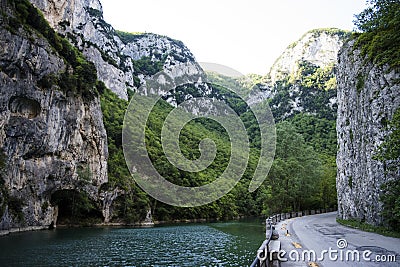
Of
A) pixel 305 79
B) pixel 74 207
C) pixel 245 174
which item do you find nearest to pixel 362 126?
pixel 74 207

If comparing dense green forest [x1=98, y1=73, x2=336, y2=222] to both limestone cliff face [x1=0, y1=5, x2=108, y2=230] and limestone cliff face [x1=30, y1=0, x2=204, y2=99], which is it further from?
limestone cliff face [x1=0, y1=5, x2=108, y2=230]

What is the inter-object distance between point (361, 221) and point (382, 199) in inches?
272

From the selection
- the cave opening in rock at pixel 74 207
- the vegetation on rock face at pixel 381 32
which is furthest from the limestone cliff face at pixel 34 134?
the vegetation on rock face at pixel 381 32

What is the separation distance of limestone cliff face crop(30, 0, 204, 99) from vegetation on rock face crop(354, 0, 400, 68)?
53529mm

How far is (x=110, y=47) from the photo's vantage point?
102 m

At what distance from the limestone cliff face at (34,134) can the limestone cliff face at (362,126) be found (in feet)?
95.9

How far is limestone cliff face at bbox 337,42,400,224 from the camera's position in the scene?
21.0m

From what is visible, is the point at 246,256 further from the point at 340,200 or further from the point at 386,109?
the point at 340,200

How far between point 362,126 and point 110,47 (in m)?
89.5

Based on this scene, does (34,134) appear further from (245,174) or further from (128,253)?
(245,174)

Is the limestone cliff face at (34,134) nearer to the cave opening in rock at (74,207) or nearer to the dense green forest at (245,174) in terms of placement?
the cave opening in rock at (74,207)

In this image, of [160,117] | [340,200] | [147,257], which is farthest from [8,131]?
[160,117]

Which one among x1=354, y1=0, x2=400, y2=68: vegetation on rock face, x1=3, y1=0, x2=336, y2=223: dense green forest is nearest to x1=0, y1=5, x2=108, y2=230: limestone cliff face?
x1=3, y1=0, x2=336, y2=223: dense green forest

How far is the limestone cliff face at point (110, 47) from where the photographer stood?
233ft
